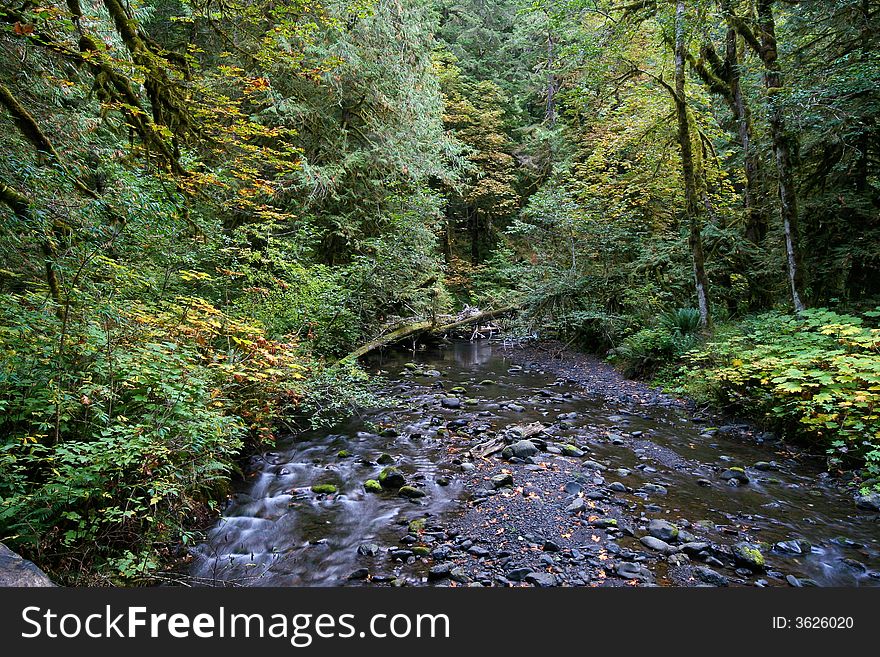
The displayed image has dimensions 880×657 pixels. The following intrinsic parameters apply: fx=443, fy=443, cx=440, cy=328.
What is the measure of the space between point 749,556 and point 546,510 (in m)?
1.69

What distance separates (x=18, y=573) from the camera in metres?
2.32

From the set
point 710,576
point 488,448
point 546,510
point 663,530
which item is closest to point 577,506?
point 546,510

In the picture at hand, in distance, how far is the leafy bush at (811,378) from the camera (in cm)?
495

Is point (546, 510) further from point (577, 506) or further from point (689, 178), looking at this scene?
point (689, 178)

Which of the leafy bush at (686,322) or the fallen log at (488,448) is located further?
the leafy bush at (686,322)

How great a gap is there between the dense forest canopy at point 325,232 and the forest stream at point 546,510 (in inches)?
25.1

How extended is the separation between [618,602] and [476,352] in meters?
12.5

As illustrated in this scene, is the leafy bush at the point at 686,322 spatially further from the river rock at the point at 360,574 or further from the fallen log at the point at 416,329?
the river rock at the point at 360,574

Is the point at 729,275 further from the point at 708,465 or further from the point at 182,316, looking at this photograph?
the point at 182,316

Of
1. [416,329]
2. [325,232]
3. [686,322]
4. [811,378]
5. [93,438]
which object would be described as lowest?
[811,378]

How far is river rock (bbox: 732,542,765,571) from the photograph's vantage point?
3.59 meters

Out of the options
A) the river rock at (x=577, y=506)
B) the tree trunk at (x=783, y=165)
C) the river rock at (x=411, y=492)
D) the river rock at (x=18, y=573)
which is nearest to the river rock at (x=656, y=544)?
the river rock at (x=577, y=506)

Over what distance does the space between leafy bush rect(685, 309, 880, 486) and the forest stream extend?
45 centimetres

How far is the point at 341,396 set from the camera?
7.23 metres
